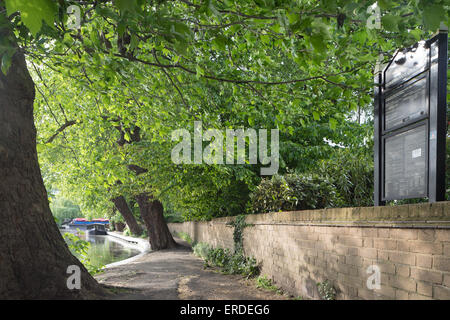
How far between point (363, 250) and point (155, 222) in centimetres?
1667

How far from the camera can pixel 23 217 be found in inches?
194

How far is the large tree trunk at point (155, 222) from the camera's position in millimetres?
20078

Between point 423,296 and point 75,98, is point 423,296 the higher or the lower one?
the lower one

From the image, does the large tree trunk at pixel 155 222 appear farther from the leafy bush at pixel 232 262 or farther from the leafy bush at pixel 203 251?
the leafy bush at pixel 232 262

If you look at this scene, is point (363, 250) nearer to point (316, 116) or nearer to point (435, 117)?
point (435, 117)

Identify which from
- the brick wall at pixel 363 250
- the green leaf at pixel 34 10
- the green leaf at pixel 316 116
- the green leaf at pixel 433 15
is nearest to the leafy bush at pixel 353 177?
the brick wall at pixel 363 250

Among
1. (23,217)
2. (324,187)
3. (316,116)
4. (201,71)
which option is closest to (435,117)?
(316,116)

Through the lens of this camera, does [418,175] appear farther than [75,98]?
No

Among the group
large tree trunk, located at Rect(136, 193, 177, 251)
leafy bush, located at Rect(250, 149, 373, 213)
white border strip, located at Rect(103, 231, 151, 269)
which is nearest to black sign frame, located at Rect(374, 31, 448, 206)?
leafy bush, located at Rect(250, 149, 373, 213)

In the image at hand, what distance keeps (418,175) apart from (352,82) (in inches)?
67.8

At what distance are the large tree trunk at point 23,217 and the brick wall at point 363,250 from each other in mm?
3705

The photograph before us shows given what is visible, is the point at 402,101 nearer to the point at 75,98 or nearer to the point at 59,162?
the point at 75,98
